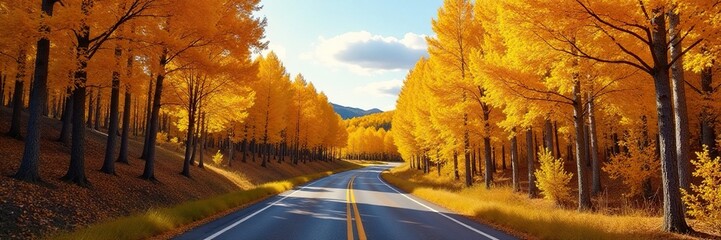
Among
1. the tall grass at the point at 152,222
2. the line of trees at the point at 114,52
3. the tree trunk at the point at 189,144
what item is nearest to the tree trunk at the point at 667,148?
the tall grass at the point at 152,222

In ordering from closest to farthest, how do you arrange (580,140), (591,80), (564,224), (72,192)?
(564,224) < (72,192) < (591,80) < (580,140)

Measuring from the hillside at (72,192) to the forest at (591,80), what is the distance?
1106 centimetres

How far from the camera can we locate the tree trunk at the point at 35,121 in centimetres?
1087

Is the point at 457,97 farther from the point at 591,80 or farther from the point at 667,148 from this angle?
the point at 667,148

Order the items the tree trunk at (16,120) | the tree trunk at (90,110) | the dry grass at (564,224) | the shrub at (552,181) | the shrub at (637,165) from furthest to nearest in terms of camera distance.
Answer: the tree trunk at (90,110)
the shrub at (637,165)
the tree trunk at (16,120)
the shrub at (552,181)
the dry grass at (564,224)

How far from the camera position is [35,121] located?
11.0m

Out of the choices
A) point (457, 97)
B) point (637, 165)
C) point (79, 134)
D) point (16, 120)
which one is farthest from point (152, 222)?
point (637, 165)

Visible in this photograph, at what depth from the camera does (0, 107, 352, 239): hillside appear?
8919 millimetres

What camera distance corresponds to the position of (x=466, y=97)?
20641 millimetres

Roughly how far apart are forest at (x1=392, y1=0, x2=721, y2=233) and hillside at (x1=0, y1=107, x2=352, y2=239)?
435 inches

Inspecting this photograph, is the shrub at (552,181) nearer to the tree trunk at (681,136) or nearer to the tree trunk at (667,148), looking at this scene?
the tree trunk at (681,136)

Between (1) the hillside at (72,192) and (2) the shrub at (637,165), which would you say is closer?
(1) the hillside at (72,192)

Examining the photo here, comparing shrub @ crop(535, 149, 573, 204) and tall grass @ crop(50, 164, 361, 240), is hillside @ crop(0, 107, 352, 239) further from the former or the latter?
shrub @ crop(535, 149, 573, 204)

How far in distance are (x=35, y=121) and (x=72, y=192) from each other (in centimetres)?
206
